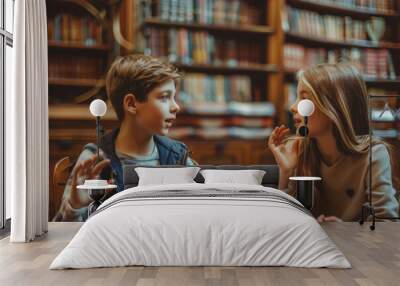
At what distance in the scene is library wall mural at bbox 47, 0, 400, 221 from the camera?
6836 mm

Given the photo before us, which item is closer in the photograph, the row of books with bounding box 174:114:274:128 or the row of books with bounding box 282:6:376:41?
the row of books with bounding box 174:114:274:128

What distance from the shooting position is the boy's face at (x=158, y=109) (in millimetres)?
6848

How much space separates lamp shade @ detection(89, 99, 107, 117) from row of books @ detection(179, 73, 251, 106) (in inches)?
37.2

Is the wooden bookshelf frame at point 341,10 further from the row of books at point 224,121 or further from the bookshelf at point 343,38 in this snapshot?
the row of books at point 224,121

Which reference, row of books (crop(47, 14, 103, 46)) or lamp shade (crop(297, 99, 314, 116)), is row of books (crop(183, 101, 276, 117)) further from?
row of books (crop(47, 14, 103, 46))

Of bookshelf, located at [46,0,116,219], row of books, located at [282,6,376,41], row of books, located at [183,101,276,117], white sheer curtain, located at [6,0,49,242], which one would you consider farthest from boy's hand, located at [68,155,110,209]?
row of books, located at [282,6,376,41]

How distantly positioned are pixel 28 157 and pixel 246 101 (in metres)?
2.66

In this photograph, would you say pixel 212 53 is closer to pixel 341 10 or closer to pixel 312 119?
pixel 312 119

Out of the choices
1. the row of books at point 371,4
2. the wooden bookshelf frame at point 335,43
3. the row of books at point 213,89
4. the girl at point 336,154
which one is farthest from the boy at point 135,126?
the row of books at point 371,4

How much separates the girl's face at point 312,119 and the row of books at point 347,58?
29cm

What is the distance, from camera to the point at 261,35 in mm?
7102

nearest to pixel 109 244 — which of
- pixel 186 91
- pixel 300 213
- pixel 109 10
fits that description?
pixel 300 213

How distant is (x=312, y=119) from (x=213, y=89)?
1.22m

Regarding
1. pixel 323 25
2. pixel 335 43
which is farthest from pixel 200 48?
pixel 335 43
